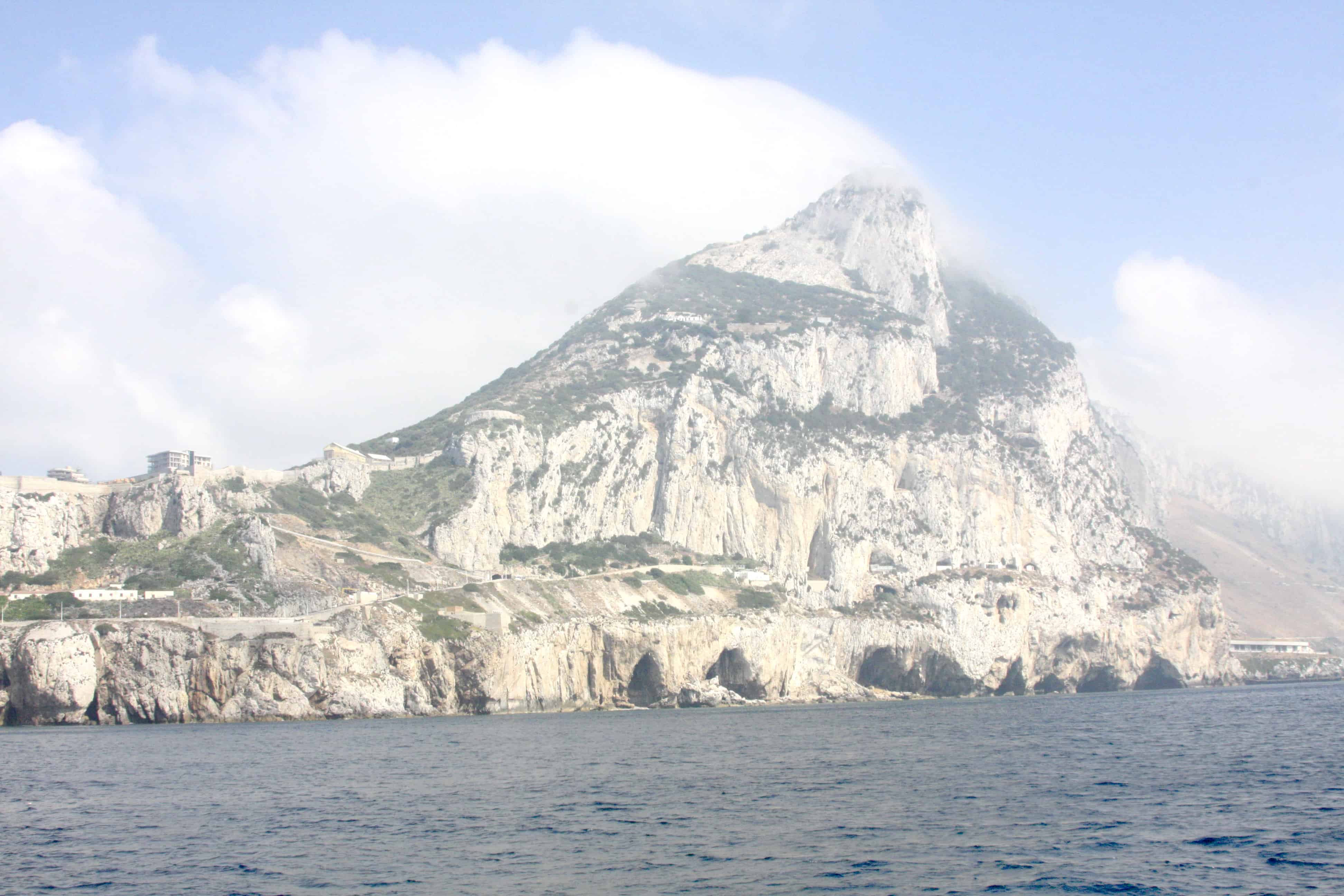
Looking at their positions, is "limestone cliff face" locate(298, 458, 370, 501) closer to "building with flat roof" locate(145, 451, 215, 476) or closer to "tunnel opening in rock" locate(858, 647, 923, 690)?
"building with flat roof" locate(145, 451, 215, 476)

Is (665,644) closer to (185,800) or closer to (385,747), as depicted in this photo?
(385,747)

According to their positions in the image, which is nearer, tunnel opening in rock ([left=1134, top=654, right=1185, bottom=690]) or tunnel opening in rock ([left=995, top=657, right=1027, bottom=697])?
tunnel opening in rock ([left=995, top=657, right=1027, bottom=697])

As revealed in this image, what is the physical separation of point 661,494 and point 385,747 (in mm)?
84664

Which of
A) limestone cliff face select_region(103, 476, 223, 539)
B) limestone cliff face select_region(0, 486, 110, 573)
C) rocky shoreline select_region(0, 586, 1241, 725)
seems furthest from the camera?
limestone cliff face select_region(103, 476, 223, 539)

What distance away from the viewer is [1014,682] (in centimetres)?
13538

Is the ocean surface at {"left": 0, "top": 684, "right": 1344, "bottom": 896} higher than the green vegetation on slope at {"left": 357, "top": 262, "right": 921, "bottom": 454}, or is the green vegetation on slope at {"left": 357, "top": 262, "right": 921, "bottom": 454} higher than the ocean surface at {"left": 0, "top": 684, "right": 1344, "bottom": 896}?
the green vegetation on slope at {"left": 357, "top": 262, "right": 921, "bottom": 454}

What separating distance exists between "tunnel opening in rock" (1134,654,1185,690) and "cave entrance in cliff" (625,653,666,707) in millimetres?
68578

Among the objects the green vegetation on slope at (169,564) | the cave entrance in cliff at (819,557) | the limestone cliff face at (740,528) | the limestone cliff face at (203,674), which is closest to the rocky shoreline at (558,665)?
the limestone cliff face at (203,674)

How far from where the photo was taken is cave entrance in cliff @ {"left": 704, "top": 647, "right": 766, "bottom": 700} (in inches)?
4402

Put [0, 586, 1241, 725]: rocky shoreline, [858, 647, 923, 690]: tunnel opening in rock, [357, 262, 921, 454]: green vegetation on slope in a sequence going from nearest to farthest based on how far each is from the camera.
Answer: [0, 586, 1241, 725]: rocky shoreline, [858, 647, 923, 690]: tunnel opening in rock, [357, 262, 921, 454]: green vegetation on slope

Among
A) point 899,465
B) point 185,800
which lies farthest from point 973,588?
point 185,800

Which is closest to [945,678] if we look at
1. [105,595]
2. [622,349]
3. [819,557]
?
[819,557]

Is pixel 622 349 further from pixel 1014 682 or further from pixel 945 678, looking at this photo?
pixel 1014 682

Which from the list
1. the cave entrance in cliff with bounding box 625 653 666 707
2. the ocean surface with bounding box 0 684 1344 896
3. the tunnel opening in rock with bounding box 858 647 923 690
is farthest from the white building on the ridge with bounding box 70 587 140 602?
the tunnel opening in rock with bounding box 858 647 923 690
